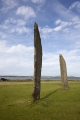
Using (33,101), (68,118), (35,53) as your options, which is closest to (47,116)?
(68,118)

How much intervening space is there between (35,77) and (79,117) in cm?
542

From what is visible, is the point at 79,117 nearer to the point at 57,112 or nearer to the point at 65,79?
the point at 57,112

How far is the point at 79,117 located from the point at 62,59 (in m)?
13.2

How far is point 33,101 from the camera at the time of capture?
1102 cm

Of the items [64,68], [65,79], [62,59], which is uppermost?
[62,59]

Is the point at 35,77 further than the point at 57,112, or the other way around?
the point at 35,77

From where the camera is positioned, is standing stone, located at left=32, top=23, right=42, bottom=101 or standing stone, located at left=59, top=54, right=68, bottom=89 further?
standing stone, located at left=59, top=54, right=68, bottom=89

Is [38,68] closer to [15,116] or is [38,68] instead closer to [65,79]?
[15,116]

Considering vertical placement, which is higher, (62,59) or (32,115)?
(62,59)

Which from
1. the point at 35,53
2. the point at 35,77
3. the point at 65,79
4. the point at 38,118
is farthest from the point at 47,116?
the point at 65,79

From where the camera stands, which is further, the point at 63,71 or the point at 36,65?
the point at 63,71

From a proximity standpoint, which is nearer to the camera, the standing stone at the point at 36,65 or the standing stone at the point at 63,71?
the standing stone at the point at 36,65

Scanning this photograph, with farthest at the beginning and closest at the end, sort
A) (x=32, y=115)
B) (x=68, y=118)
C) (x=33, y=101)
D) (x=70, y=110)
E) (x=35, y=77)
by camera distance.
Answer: (x=35, y=77), (x=33, y=101), (x=70, y=110), (x=32, y=115), (x=68, y=118)

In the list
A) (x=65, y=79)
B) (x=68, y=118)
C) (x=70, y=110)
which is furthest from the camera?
(x=65, y=79)
